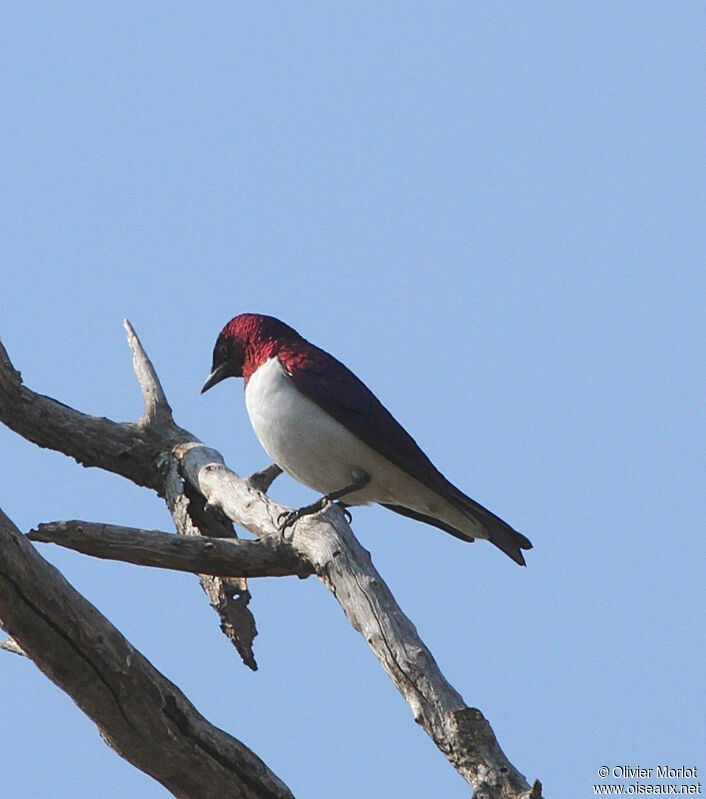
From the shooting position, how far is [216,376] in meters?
8.38

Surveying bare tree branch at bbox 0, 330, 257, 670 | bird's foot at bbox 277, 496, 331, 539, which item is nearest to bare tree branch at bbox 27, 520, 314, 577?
bird's foot at bbox 277, 496, 331, 539

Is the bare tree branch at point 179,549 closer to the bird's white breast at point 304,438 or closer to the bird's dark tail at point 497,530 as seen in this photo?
the bird's white breast at point 304,438

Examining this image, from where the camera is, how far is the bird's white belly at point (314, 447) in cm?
723

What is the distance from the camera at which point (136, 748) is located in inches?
197

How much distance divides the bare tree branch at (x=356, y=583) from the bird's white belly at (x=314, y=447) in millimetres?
306

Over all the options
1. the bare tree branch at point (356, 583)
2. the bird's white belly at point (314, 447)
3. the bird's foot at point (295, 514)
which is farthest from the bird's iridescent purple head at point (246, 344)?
the bird's foot at point (295, 514)

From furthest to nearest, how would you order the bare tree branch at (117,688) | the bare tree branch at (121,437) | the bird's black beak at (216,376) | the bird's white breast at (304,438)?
1. the bird's black beak at (216,376)
2. the bare tree branch at (121,437)
3. the bird's white breast at (304,438)
4. the bare tree branch at (117,688)

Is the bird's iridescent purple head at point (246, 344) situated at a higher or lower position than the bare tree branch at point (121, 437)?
higher

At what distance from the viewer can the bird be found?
722 cm

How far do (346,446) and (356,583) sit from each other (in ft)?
4.86

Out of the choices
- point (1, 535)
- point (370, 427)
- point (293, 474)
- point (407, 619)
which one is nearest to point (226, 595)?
point (293, 474)

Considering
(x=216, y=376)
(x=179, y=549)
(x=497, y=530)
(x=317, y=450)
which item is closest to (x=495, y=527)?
(x=497, y=530)

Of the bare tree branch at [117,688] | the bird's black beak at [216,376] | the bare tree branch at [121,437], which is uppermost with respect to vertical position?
the bird's black beak at [216,376]

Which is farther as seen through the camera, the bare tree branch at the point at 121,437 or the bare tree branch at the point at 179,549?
the bare tree branch at the point at 121,437
